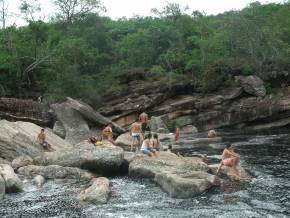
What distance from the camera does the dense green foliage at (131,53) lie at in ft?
146

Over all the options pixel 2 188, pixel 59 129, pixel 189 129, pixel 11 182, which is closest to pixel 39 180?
pixel 11 182

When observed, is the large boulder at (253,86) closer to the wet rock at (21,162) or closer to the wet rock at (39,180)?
the wet rock at (21,162)

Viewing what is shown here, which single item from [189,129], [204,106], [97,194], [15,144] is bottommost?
[189,129]

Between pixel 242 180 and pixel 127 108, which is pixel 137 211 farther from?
pixel 127 108

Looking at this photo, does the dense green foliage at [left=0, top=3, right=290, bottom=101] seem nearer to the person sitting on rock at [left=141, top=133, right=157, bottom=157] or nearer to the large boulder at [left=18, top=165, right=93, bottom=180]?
the person sitting on rock at [left=141, top=133, right=157, bottom=157]

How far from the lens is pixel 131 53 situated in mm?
54062

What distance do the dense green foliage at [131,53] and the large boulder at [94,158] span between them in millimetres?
20674

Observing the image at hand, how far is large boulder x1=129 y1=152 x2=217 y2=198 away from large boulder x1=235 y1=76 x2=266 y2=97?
81.0 ft

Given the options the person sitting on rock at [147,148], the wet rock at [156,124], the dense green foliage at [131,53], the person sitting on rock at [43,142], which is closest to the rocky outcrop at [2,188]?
the person sitting on rock at [147,148]

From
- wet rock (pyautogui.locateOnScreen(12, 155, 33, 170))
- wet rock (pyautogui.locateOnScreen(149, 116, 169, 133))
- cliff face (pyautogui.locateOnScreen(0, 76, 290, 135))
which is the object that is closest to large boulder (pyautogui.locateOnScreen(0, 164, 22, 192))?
wet rock (pyautogui.locateOnScreen(12, 155, 33, 170))

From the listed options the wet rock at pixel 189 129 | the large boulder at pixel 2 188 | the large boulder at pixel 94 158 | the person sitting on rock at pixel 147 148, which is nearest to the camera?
the large boulder at pixel 2 188

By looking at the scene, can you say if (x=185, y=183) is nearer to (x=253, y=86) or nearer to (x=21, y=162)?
(x=21, y=162)

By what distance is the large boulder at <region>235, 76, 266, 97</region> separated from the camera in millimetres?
44469

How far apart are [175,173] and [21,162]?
25.9ft
